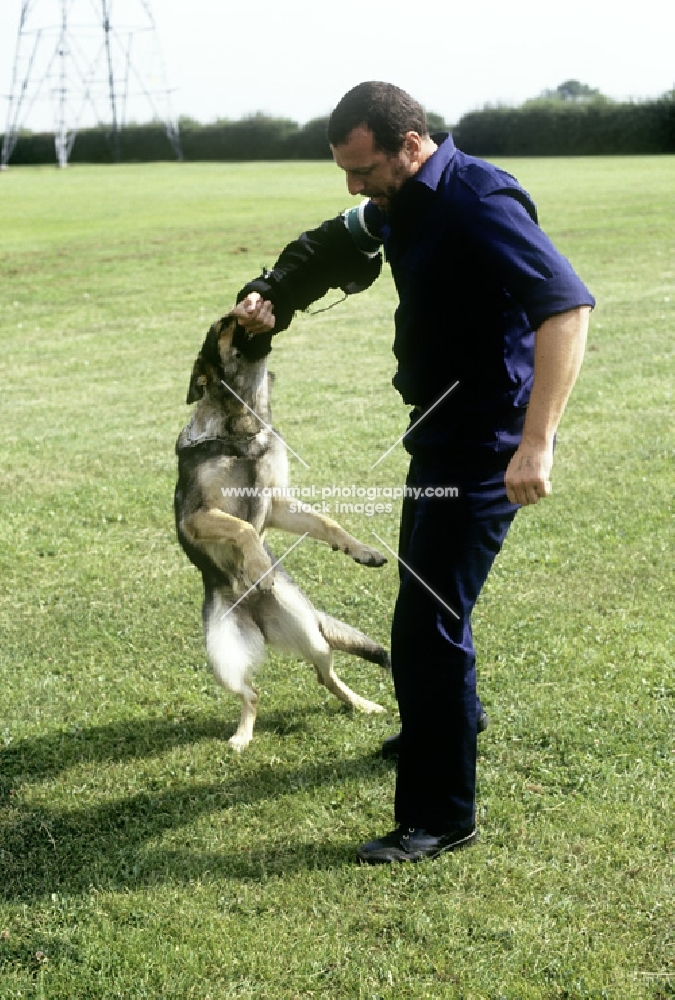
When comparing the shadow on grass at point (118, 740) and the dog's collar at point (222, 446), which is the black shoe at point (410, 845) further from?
the dog's collar at point (222, 446)

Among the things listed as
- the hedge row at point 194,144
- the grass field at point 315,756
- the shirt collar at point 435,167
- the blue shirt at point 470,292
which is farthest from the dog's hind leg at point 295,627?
the hedge row at point 194,144

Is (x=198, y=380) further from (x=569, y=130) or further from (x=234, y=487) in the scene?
(x=569, y=130)

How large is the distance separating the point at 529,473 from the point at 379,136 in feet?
3.72

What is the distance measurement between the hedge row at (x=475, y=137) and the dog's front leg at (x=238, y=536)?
176 ft

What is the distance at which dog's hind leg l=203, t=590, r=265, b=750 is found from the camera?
4492mm

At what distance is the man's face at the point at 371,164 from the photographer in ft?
10.8

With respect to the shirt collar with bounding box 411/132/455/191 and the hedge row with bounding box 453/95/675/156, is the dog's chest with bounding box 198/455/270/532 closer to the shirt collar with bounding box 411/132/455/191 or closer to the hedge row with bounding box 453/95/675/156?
the shirt collar with bounding box 411/132/455/191

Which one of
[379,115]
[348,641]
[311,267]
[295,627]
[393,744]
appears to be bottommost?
[393,744]

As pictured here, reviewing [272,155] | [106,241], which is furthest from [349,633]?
[272,155]

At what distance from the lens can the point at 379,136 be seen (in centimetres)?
326

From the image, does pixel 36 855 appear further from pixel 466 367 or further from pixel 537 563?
pixel 537 563

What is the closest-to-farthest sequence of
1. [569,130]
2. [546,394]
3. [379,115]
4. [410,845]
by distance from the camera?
[546,394]
[379,115]
[410,845]
[569,130]

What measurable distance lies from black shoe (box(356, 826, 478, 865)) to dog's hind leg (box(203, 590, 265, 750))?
3.23 feet

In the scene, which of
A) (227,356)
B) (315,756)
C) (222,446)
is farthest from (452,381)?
(315,756)
